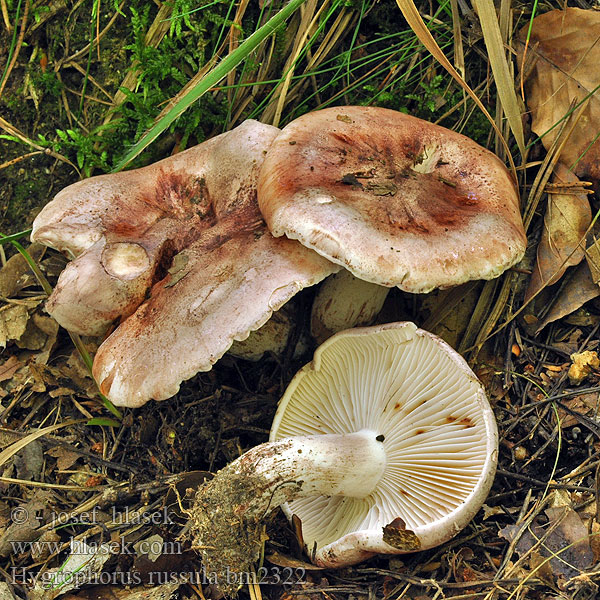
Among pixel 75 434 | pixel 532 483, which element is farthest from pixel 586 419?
pixel 75 434

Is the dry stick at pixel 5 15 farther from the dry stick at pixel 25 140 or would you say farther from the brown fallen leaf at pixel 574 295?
the brown fallen leaf at pixel 574 295

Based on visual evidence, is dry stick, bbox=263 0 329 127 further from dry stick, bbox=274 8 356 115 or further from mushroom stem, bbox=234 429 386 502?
mushroom stem, bbox=234 429 386 502

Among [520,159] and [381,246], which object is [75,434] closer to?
[381,246]

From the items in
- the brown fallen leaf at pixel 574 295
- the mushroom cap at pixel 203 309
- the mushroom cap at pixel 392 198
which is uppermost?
the mushroom cap at pixel 392 198

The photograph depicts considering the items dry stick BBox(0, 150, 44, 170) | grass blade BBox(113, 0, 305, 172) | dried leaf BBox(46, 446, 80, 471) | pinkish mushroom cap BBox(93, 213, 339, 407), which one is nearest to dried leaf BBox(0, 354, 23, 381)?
dried leaf BBox(46, 446, 80, 471)

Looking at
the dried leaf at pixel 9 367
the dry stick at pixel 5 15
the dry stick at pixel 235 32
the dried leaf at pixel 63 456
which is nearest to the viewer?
the dried leaf at pixel 63 456

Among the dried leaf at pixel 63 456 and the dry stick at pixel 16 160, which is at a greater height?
the dry stick at pixel 16 160

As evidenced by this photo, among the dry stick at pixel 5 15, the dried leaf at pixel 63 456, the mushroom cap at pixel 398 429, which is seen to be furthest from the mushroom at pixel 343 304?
the dry stick at pixel 5 15
